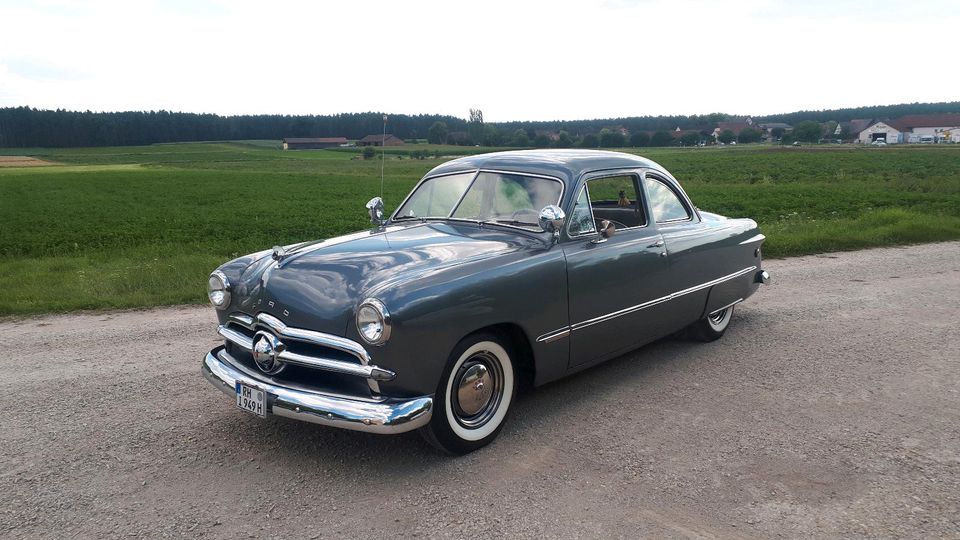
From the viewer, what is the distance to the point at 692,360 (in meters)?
5.53

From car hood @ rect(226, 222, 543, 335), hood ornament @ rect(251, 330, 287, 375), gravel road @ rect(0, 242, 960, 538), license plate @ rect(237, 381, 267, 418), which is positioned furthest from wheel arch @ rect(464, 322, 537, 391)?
license plate @ rect(237, 381, 267, 418)

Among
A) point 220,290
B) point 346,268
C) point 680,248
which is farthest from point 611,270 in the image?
point 220,290

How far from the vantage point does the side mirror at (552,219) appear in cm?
423

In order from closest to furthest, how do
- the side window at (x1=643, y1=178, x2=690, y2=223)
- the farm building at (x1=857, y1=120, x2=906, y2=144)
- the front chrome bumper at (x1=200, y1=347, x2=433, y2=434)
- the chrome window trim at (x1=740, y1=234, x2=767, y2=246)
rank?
the front chrome bumper at (x1=200, y1=347, x2=433, y2=434), the side window at (x1=643, y1=178, x2=690, y2=223), the chrome window trim at (x1=740, y1=234, x2=767, y2=246), the farm building at (x1=857, y1=120, x2=906, y2=144)

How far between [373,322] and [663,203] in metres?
2.95

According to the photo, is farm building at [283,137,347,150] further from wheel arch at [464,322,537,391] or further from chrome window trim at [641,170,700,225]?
wheel arch at [464,322,537,391]

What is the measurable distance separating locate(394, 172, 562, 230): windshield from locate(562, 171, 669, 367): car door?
0.24m

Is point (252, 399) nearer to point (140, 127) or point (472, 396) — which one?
point (472, 396)

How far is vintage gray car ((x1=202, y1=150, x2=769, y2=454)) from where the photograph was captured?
3.45 m

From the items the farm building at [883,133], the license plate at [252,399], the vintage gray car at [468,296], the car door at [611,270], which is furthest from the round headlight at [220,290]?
the farm building at [883,133]

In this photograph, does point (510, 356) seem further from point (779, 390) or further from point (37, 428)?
point (37, 428)

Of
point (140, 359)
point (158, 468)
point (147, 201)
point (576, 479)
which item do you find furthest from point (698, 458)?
point (147, 201)

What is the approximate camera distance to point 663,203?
548cm

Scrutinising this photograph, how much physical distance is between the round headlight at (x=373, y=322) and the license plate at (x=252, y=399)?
0.64m
